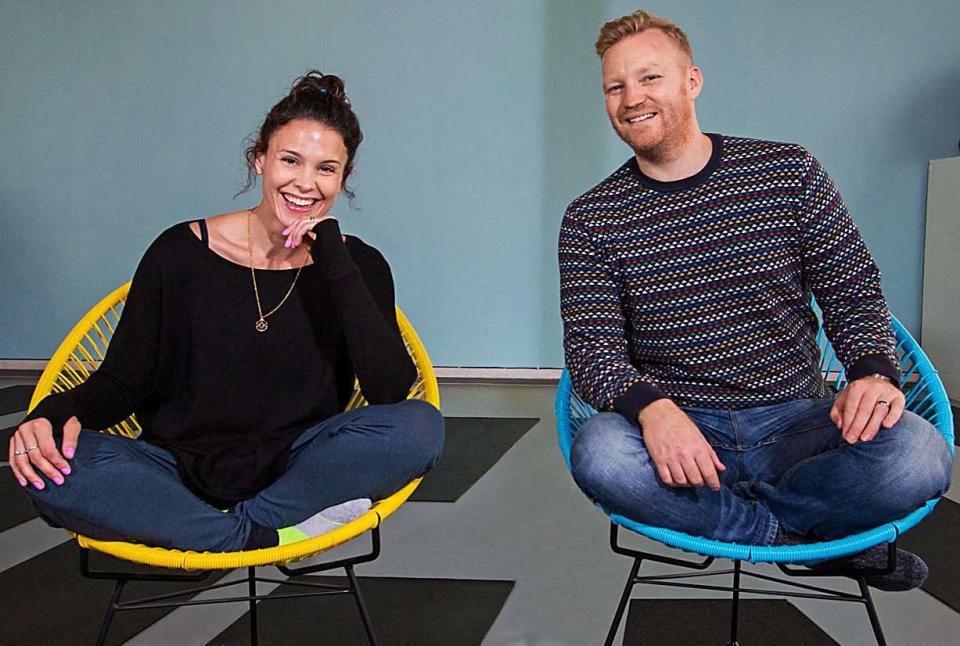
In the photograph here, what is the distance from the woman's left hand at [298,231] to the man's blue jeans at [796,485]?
0.59 meters

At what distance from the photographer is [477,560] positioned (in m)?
2.31

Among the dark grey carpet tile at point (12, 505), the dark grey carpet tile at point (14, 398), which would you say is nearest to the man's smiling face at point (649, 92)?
the dark grey carpet tile at point (12, 505)

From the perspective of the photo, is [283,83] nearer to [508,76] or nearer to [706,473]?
[508,76]

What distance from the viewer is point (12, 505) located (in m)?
2.85

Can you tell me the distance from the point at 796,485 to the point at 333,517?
0.67 m

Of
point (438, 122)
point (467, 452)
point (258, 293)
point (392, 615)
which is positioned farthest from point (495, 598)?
point (438, 122)

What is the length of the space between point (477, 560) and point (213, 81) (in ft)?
10.8

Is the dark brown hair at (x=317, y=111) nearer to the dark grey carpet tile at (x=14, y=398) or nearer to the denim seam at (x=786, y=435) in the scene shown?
the denim seam at (x=786, y=435)

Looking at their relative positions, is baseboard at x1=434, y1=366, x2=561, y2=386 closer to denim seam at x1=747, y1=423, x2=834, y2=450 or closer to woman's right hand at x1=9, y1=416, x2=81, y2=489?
denim seam at x1=747, y1=423, x2=834, y2=450

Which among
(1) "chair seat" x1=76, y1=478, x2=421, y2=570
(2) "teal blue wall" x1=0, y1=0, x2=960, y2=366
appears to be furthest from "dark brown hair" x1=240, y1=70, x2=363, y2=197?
(2) "teal blue wall" x1=0, y1=0, x2=960, y2=366

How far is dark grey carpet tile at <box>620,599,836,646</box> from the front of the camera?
73.2 inches

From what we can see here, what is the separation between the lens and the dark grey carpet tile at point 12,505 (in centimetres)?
270

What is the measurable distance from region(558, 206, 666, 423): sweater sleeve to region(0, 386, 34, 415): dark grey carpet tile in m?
3.20

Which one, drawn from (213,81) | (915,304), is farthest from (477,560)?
(213,81)
